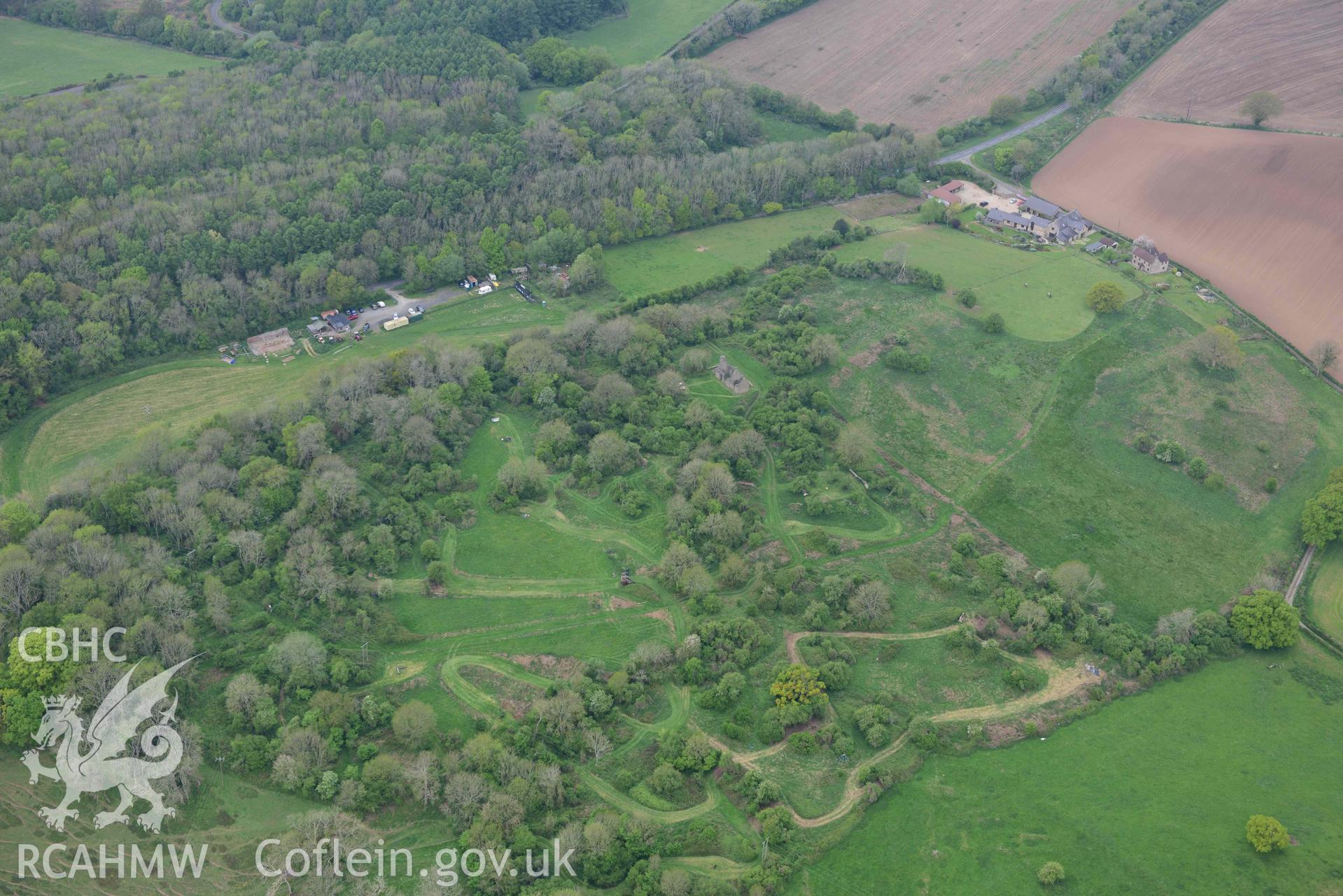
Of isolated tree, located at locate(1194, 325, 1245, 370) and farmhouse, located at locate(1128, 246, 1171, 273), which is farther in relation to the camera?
farmhouse, located at locate(1128, 246, 1171, 273)

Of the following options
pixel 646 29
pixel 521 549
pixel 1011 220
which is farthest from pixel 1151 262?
pixel 646 29

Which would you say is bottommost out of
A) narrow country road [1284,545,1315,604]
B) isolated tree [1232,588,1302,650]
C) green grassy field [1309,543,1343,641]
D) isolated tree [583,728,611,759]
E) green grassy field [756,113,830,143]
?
green grassy field [1309,543,1343,641]

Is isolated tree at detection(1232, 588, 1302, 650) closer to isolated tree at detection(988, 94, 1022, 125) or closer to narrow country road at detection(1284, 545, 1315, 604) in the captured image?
narrow country road at detection(1284, 545, 1315, 604)

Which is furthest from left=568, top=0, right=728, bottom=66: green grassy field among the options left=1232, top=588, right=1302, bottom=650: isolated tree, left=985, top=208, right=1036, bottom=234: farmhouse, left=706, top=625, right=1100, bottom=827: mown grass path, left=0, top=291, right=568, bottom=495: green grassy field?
left=1232, top=588, right=1302, bottom=650: isolated tree

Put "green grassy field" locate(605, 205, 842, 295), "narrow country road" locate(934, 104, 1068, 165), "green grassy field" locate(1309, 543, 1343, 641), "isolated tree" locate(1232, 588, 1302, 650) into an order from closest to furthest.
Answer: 1. "isolated tree" locate(1232, 588, 1302, 650)
2. "green grassy field" locate(1309, 543, 1343, 641)
3. "green grassy field" locate(605, 205, 842, 295)
4. "narrow country road" locate(934, 104, 1068, 165)

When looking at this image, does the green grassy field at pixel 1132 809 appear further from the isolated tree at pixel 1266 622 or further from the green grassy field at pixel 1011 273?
the green grassy field at pixel 1011 273

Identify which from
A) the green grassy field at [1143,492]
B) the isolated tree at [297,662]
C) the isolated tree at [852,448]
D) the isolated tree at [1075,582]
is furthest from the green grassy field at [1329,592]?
the isolated tree at [297,662]
